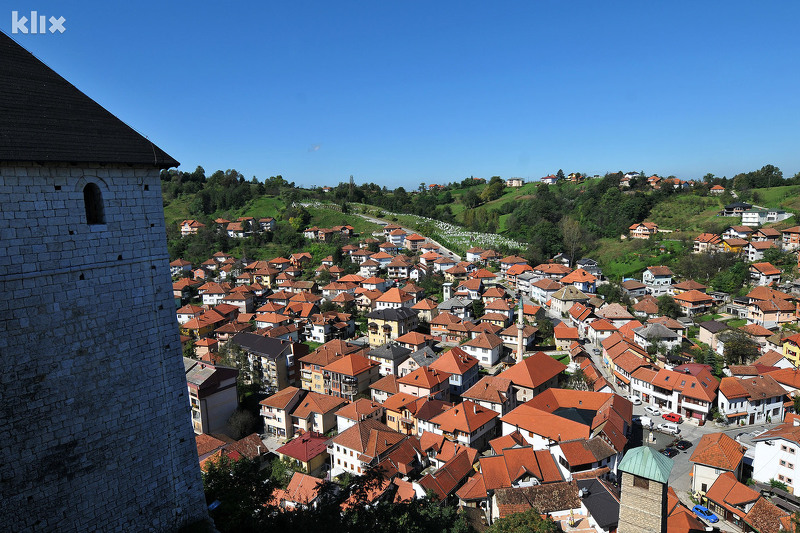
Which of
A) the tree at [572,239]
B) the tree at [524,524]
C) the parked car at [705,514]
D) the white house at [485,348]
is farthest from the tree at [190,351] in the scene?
the tree at [572,239]

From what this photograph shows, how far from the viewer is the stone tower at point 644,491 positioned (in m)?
12.2

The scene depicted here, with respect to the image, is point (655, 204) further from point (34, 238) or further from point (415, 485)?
point (34, 238)

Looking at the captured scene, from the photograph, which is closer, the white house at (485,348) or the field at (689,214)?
the white house at (485,348)

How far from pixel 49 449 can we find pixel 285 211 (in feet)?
258

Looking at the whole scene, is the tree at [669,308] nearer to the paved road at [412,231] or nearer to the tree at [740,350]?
the tree at [740,350]

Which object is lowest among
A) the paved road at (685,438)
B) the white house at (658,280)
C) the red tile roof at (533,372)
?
the paved road at (685,438)

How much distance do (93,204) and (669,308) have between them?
44.6 metres

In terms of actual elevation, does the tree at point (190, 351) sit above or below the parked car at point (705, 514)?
above

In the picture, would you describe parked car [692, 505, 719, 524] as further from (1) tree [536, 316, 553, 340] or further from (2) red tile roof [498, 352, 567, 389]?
(1) tree [536, 316, 553, 340]

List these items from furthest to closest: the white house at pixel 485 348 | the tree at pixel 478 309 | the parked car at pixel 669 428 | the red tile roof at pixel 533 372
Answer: the tree at pixel 478 309, the white house at pixel 485 348, the red tile roof at pixel 533 372, the parked car at pixel 669 428

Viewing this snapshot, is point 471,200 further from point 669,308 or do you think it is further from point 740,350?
point 740,350

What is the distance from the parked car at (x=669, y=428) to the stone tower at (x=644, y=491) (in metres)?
15.4

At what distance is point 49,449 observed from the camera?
20.1 feet

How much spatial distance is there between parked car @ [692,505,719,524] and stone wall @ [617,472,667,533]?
830cm
